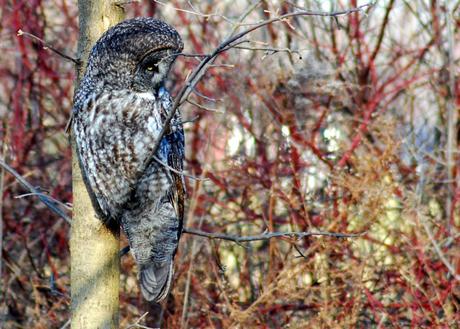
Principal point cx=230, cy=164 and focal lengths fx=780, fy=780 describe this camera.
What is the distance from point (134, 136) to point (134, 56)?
0.35 metres

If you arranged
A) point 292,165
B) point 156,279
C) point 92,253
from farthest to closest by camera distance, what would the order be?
point 292,165
point 156,279
point 92,253

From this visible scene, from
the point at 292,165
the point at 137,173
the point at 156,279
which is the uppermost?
the point at 292,165

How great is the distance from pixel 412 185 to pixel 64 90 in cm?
281

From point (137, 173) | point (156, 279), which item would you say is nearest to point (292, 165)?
point (156, 279)

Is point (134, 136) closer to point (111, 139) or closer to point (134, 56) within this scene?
point (111, 139)

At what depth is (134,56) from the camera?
3109 millimetres

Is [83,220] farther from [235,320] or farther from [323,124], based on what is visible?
[323,124]

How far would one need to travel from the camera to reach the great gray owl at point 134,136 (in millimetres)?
3098

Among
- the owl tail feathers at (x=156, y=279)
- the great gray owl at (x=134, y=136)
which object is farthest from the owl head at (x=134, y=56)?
the owl tail feathers at (x=156, y=279)

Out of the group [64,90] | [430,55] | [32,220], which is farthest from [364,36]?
[32,220]

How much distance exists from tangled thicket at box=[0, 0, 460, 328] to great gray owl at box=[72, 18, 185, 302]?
103 cm

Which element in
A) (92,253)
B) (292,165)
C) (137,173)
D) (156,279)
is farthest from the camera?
(292,165)

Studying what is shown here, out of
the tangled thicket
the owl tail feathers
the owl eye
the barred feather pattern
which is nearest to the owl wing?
the barred feather pattern

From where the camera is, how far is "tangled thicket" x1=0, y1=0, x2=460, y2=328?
4719mm
